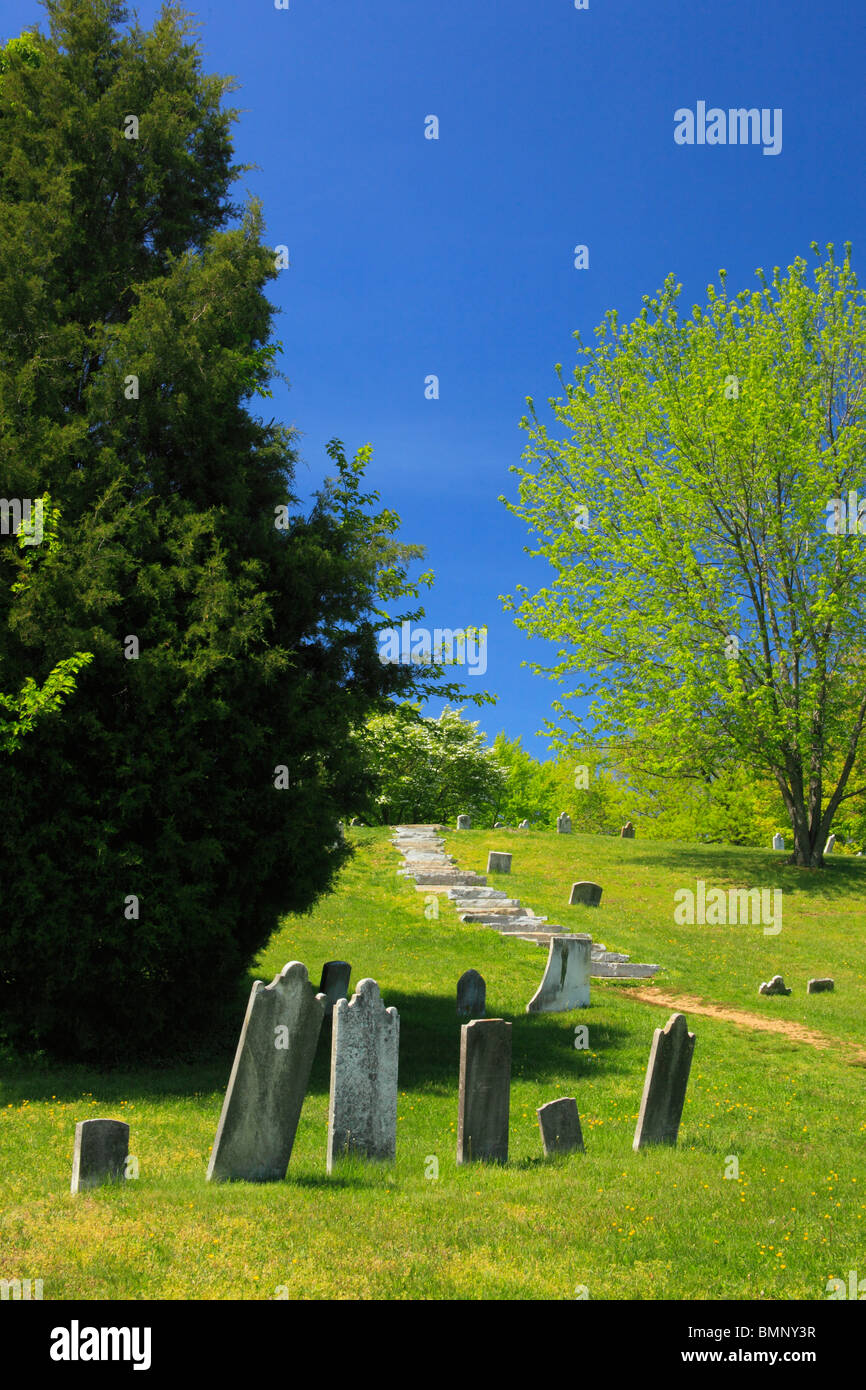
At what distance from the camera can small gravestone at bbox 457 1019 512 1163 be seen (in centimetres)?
822

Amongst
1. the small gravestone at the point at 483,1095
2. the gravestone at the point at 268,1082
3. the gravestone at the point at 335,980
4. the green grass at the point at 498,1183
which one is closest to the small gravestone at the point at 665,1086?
the green grass at the point at 498,1183

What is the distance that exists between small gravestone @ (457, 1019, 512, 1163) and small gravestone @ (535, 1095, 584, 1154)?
429mm

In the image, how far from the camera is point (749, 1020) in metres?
15.9

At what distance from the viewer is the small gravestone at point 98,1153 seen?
7129mm

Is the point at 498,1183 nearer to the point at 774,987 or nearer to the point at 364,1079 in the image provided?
the point at 364,1079

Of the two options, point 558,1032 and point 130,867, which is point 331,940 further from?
point 130,867

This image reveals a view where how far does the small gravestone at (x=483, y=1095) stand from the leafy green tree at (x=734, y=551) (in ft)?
72.6

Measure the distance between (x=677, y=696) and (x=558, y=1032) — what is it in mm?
17304

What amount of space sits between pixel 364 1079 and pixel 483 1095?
3.28 feet

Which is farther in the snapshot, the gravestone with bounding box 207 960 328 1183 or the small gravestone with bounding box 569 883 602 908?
the small gravestone with bounding box 569 883 602 908

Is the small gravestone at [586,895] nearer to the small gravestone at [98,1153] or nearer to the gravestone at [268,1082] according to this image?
the gravestone at [268,1082]

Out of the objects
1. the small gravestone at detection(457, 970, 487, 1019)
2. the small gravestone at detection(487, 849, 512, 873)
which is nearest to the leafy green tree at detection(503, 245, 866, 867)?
the small gravestone at detection(487, 849, 512, 873)

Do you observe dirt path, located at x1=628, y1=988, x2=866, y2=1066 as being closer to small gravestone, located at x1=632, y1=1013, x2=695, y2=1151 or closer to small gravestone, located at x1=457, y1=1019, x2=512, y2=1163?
small gravestone, located at x1=632, y1=1013, x2=695, y2=1151
